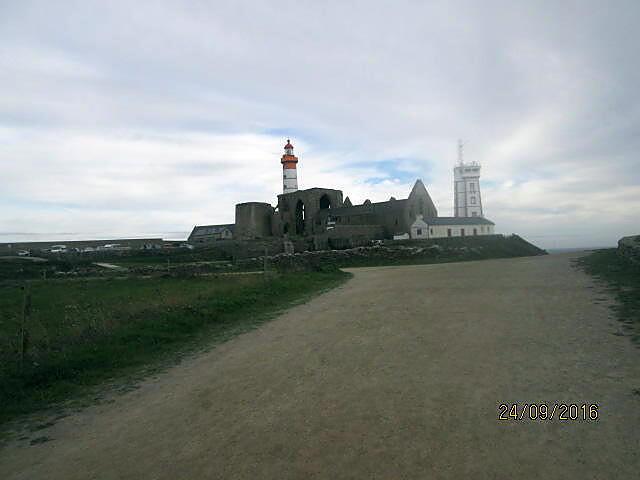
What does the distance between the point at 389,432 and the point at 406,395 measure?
1043 mm

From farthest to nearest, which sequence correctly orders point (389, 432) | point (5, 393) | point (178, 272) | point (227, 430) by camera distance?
point (178, 272) < point (5, 393) < point (227, 430) < point (389, 432)

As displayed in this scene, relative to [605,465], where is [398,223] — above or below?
above

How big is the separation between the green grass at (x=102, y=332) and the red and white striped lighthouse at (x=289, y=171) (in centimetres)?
4566

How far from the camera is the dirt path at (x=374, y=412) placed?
12.6ft

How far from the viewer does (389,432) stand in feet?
14.3

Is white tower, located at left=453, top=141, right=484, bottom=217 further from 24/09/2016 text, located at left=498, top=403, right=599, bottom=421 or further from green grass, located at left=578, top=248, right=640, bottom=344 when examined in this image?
24/09/2016 text, located at left=498, top=403, right=599, bottom=421

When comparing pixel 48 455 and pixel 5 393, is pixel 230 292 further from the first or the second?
pixel 48 455

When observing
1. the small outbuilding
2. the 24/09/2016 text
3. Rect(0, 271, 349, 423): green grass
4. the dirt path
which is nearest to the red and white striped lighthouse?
the small outbuilding

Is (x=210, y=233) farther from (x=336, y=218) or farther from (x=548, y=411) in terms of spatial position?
(x=548, y=411)

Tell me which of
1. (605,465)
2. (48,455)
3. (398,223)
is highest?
(398,223)

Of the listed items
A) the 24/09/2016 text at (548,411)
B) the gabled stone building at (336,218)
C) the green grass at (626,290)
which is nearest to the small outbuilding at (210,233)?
the gabled stone building at (336,218)

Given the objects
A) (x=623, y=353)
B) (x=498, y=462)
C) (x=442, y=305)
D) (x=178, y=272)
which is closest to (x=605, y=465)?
(x=498, y=462)

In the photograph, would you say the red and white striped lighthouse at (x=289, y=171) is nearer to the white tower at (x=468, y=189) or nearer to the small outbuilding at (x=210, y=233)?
the small outbuilding at (x=210, y=233)

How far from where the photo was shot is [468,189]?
70125 mm
